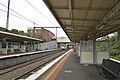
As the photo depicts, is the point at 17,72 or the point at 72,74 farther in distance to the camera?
the point at 17,72

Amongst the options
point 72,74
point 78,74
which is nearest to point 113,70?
point 78,74

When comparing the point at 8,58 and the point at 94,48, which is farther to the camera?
the point at 8,58

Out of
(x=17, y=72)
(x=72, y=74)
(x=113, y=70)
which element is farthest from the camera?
(x=17, y=72)

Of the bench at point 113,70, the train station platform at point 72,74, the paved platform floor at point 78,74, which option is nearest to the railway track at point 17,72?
the train station platform at point 72,74

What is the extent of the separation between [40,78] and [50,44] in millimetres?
68433

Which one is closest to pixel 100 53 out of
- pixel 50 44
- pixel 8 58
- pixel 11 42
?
pixel 8 58

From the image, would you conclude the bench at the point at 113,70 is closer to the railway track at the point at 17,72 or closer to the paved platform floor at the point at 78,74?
the paved platform floor at the point at 78,74

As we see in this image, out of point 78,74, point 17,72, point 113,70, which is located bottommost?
point 17,72

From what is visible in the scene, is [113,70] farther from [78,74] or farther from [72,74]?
[72,74]

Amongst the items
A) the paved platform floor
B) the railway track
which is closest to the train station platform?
the paved platform floor

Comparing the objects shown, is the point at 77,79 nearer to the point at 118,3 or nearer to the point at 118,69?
the point at 118,69

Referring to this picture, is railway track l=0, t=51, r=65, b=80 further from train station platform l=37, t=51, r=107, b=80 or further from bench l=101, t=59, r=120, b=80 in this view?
bench l=101, t=59, r=120, b=80

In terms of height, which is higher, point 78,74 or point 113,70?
point 113,70

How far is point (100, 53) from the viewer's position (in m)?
15.7
